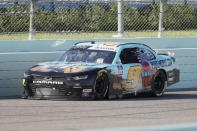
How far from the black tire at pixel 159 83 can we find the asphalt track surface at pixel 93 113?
0.55 meters

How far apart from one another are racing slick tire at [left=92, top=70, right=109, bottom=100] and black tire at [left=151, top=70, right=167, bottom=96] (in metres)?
1.73

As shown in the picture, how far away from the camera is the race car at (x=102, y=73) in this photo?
11.4m

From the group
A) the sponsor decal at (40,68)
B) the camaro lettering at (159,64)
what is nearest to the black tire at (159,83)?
the camaro lettering at (159,64)

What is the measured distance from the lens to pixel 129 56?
12.7 m

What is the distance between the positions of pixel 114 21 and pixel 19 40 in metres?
2.75

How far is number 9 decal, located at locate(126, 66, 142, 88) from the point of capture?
12352 mm

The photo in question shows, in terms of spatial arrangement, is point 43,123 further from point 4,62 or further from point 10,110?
point 4,62

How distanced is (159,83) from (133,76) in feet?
3.63

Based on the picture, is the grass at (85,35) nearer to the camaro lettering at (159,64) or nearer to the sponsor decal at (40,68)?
the camaro lettering at (159,64)

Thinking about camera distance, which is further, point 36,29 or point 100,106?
point 36,29

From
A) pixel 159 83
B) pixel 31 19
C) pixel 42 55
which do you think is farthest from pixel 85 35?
pixel 159 83

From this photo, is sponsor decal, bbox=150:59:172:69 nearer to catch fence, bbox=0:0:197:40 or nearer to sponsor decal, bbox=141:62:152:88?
sponsor decal, bbox=141:62:152:88

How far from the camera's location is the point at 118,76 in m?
12.0

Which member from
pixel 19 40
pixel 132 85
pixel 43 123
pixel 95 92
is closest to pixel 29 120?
pixel 43 123
